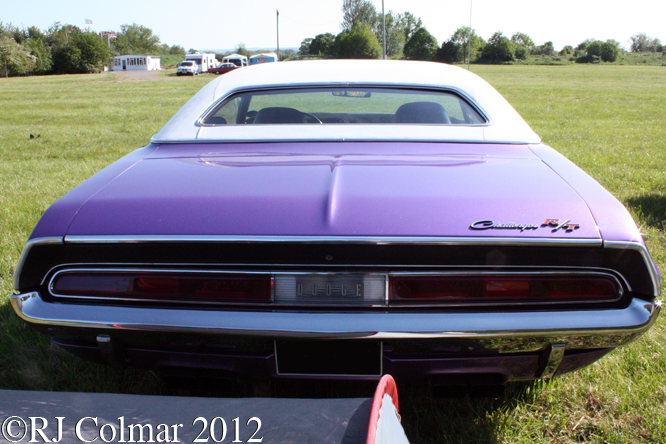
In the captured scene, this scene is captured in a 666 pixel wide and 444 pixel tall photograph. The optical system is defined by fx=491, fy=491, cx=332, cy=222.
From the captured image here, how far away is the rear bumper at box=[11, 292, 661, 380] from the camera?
1.42 metres

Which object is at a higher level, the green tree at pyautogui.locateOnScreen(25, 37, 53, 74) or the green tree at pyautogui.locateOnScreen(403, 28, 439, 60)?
the green tree at pyautogui.locateOnScreen(403, 28, 439, 60)

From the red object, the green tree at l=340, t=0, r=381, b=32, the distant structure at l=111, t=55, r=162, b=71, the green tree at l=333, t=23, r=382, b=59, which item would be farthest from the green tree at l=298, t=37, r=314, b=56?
the red object

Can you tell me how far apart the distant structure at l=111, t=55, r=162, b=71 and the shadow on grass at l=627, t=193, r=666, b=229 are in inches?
3027

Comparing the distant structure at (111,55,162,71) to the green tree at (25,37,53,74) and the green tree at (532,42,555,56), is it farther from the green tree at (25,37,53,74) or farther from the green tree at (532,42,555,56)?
the green tree at (532,42,555,56)

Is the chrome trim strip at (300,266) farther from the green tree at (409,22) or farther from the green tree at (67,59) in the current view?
the green tree at (409,22)

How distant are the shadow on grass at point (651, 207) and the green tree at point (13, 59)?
186 ft

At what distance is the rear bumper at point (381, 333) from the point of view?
4.66 feet

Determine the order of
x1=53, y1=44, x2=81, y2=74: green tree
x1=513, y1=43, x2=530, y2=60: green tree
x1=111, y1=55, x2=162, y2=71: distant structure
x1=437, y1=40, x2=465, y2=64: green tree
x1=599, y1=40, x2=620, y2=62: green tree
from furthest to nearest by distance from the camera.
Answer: x1=111, y1=55, x2=162, y2=71: distant structure → x1=513, y1=43, x2=530, y2=60: green tree → x1=599, y1=40, x2=620, y2=62: green tree → x1=437, y1=40, x2=465, y2=64: green tree → x1=53, y1=44, x2=81, y2=74: green tree

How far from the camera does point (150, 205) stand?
1521 millimetres

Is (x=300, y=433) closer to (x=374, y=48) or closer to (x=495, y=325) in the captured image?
(x=495, y=325)

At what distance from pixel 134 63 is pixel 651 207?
261ft

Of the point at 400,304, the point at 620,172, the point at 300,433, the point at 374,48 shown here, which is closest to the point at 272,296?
the point at 400,304

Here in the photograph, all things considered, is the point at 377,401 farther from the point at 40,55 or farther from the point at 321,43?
the point at 321,43

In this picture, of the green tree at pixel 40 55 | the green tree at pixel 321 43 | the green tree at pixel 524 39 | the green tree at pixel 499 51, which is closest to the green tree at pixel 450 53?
the green tree at pixel 499 51
